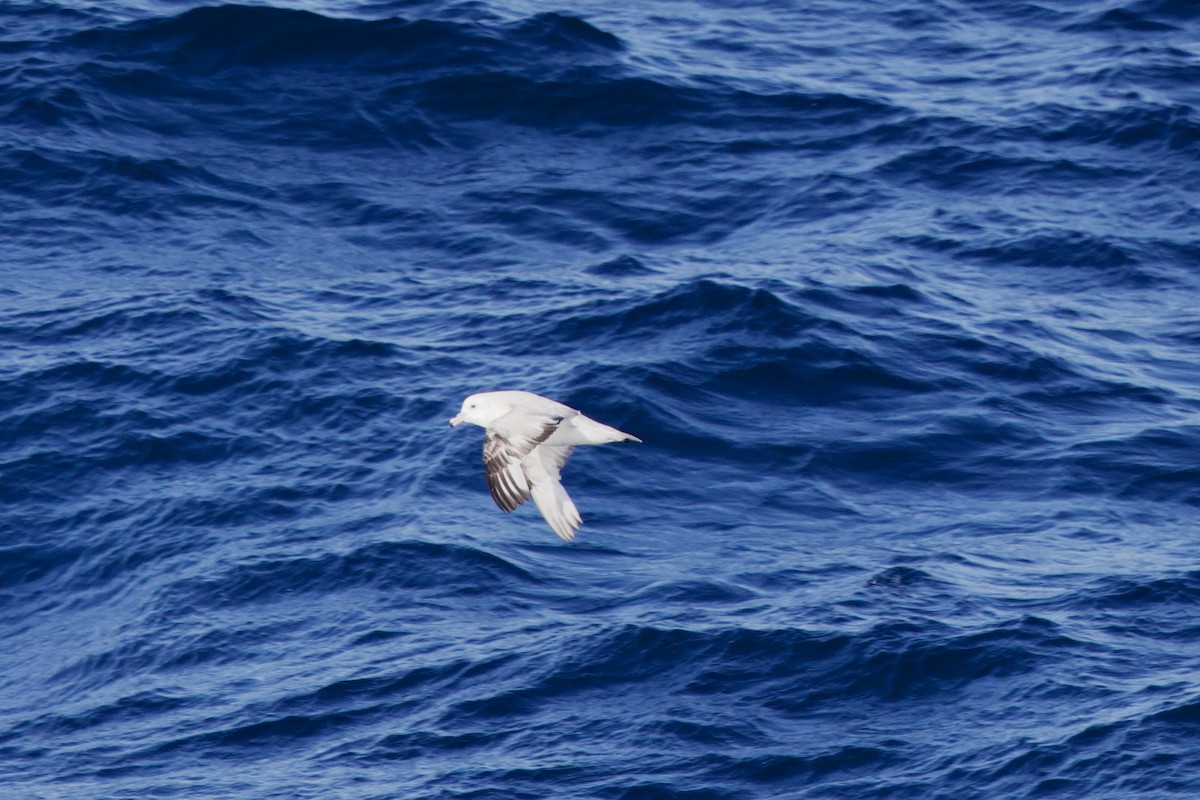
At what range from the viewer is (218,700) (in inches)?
914

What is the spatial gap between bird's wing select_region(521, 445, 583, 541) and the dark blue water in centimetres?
461

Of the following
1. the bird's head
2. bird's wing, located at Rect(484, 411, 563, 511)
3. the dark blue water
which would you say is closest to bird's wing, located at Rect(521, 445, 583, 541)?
bird's wing, located at Rect(484, 411, 563, 511)

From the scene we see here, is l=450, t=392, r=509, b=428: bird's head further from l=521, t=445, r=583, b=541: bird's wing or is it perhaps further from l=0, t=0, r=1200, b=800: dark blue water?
l=0, t=0, r=1200, b=800: dark blue water

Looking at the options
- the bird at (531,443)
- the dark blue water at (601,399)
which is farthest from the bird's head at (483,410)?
the dark blue water at (601,399)

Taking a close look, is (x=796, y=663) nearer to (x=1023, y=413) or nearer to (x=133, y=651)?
(x=1023, y=413)

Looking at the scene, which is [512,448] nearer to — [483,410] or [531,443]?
[531,443]

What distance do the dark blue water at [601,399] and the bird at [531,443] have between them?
465 cm

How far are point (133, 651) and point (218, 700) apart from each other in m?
1.38

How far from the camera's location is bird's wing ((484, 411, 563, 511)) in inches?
683

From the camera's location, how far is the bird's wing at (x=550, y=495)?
17.7 metres

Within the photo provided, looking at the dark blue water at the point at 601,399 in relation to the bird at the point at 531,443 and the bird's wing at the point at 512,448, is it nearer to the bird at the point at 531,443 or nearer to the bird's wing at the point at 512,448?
the bird at the point at 531,443

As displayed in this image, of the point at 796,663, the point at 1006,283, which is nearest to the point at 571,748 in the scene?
the point at 796,663

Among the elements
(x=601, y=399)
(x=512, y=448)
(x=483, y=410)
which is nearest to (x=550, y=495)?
(x=512, y=448)

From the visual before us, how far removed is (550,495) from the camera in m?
17.9
